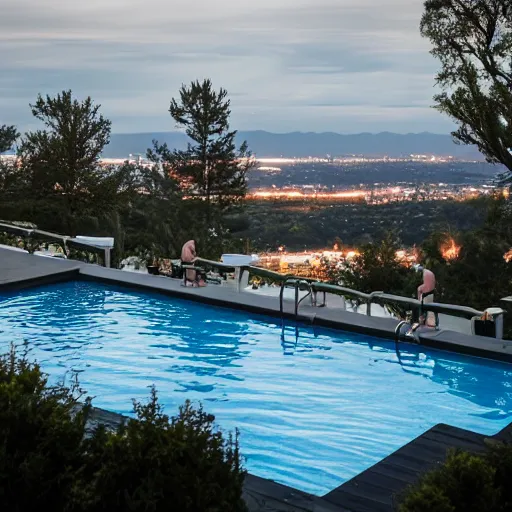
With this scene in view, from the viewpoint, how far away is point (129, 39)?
30.9m

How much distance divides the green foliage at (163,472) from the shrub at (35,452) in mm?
126

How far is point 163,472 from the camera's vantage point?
2.77m

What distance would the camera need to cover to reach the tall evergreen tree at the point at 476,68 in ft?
44.5

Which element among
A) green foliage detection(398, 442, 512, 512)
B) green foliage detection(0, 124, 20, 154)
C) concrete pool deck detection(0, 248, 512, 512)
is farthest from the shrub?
green foliage detection(0, 124, 20, 154)

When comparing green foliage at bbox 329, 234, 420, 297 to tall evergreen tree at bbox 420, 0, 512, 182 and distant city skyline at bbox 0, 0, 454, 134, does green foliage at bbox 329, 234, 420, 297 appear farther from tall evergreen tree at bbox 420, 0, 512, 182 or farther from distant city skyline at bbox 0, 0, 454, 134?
distant city skyline at bbox 0, 0, 454, 134

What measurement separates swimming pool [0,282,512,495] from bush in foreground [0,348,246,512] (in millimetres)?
2554

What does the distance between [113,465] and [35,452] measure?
0.36m

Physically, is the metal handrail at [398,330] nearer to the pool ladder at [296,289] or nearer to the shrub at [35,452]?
the pool ladder at [296,289]

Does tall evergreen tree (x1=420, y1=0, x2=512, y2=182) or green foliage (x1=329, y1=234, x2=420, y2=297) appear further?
tall evergreen tree (x1=420, y1=0, x2=512, y2=182)

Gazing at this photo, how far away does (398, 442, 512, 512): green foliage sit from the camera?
8.31 ft

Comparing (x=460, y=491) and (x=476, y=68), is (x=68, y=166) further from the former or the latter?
(x=460, y=491)

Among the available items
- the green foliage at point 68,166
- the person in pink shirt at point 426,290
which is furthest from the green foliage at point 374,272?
the green foliage at point 68,166

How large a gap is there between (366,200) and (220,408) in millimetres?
22995

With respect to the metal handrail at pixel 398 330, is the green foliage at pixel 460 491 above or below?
above
